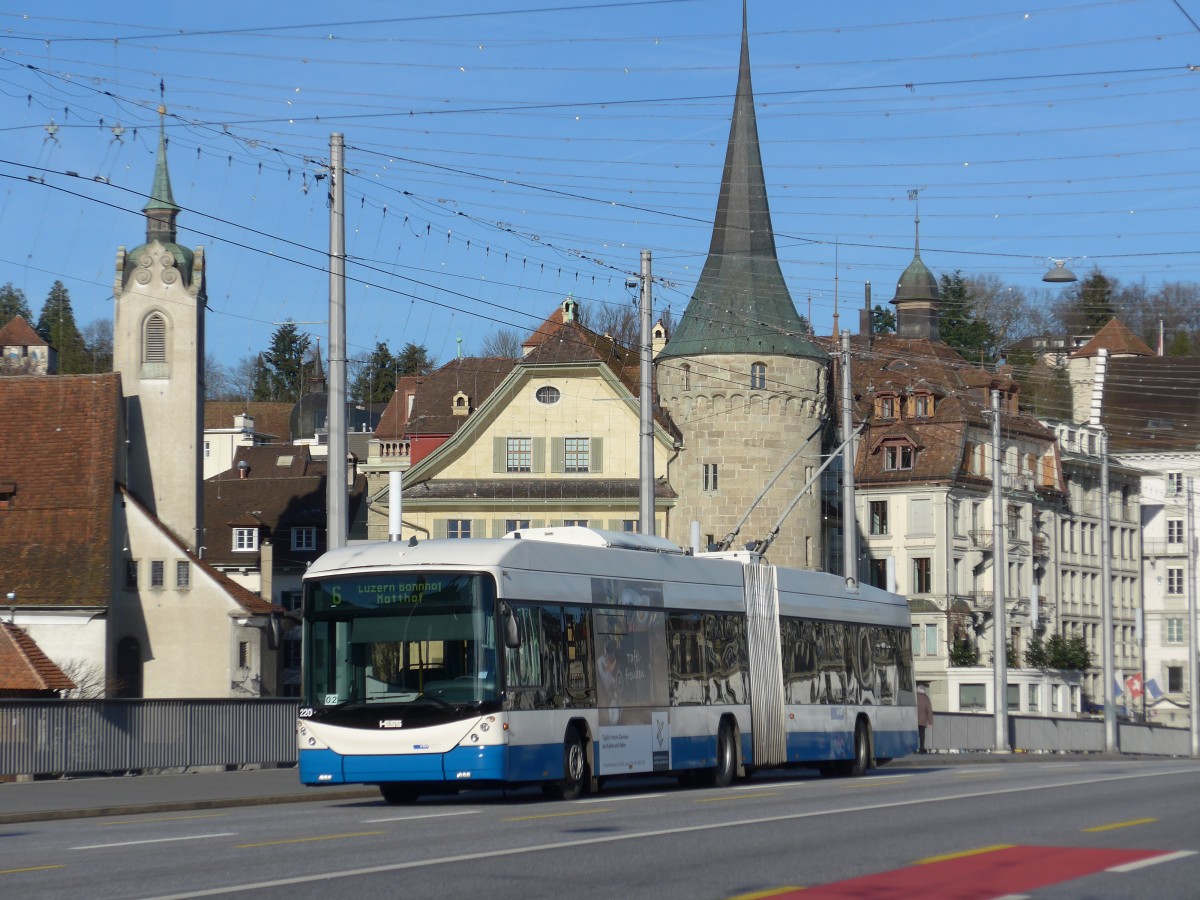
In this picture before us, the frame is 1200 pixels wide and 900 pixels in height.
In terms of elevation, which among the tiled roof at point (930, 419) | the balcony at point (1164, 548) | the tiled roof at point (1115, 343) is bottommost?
the balcony at point (1164, 548)

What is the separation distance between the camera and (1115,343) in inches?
4963

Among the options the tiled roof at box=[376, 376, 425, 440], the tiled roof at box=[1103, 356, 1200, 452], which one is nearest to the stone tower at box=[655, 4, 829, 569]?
the tiled roof at box=[376, 376, 425, 440]

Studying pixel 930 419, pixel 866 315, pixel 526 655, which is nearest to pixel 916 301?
pixel 866 315

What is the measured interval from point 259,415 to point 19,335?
694 inches

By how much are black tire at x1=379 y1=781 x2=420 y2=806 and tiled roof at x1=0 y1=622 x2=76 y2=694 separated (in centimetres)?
2863

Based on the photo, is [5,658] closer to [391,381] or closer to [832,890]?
[832,890]

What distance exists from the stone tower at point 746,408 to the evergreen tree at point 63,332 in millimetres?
66161

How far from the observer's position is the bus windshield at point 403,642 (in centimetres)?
2011

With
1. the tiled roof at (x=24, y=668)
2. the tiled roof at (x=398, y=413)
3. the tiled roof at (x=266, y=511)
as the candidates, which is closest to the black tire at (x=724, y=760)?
the tiled roof at (x=24, y=668)

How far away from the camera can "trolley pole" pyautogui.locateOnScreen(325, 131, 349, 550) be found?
2778 cm

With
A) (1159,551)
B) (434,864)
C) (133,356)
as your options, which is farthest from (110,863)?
(1159,551)

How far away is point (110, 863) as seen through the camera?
13281mm

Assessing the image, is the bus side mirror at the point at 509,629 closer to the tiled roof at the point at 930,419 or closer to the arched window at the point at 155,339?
the arched window at the point at 155,339

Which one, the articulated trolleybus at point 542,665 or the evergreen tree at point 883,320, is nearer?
the articulated trolleybus at point 542,665
